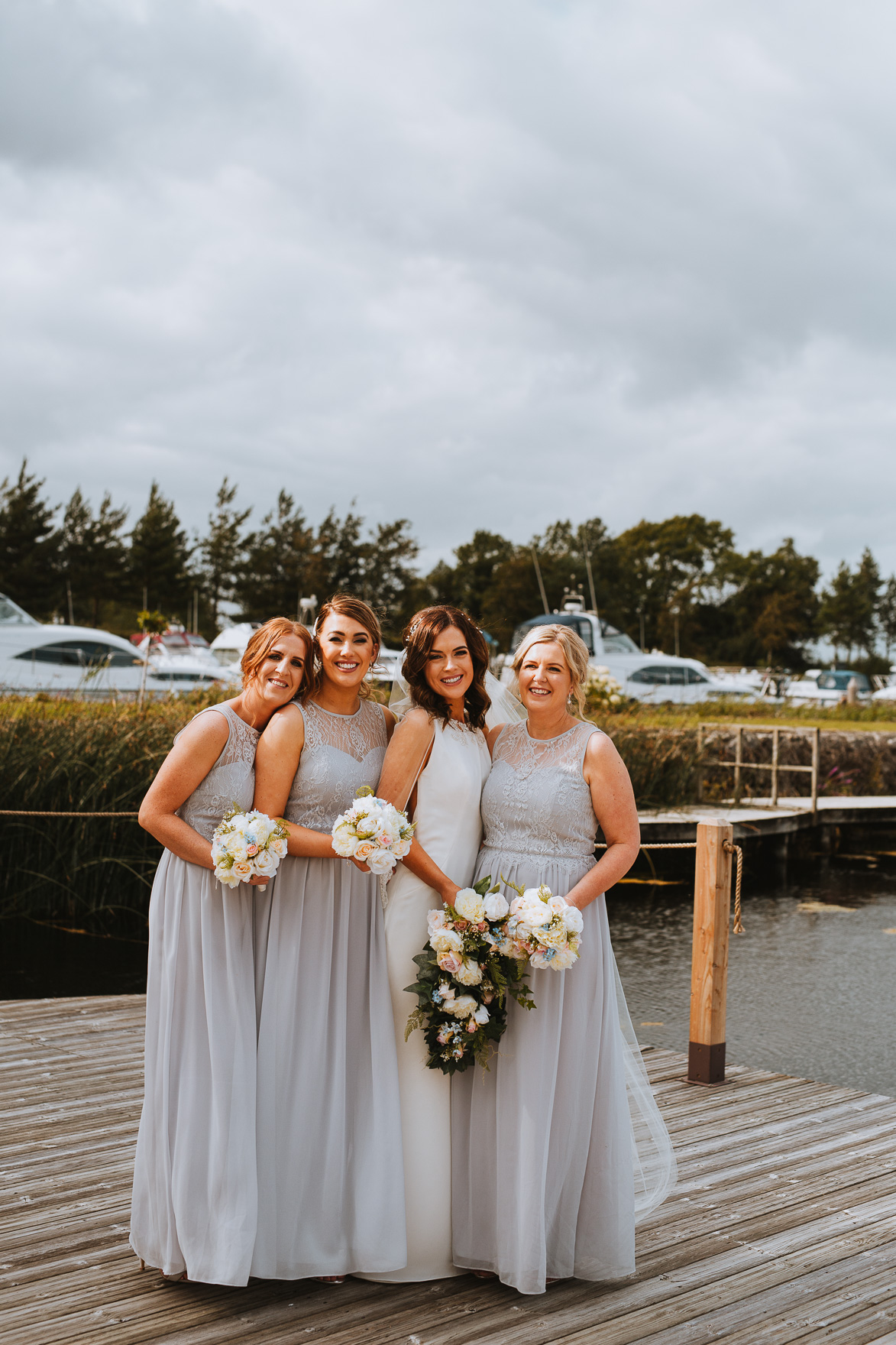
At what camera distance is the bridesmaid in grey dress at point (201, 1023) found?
2797 millimetres

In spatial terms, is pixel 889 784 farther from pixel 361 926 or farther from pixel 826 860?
pixel 361 926

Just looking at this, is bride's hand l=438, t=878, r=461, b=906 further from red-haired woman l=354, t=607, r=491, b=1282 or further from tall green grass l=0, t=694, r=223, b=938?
tall green grass l=0, t=694, r=223, b=938

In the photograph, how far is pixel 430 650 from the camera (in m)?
3.10

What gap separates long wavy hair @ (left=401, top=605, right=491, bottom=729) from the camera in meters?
3.10

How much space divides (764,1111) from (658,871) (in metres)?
8.35

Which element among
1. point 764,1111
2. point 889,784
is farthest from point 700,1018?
point 889,784

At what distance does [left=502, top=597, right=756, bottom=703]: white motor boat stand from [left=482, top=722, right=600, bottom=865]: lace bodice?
813 inches

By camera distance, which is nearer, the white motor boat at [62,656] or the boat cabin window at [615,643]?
the white motor boat at [62,656]

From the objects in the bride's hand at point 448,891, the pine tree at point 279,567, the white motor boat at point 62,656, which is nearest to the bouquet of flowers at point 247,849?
the bride's hand at point 448,891

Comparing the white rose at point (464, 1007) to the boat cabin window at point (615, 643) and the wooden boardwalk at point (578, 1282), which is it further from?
the boat cabin window at point (615, 643)

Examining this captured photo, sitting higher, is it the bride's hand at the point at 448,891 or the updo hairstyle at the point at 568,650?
the updo hairstyle at the point at 568,650

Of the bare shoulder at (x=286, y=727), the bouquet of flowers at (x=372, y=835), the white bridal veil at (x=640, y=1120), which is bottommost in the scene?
the white bridal veil at (x=640, y=1120)

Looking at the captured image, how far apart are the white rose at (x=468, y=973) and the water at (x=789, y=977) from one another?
14.9 feet

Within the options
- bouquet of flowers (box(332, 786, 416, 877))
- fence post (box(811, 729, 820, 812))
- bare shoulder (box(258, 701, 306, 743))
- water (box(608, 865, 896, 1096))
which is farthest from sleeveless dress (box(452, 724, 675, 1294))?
fence post (box(811, 729, 820, 812))
